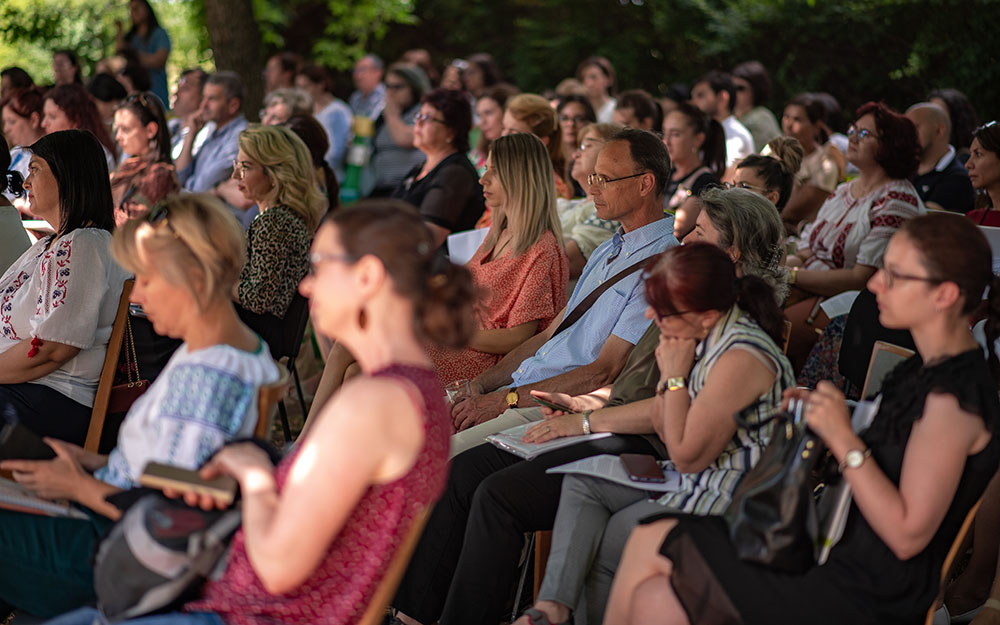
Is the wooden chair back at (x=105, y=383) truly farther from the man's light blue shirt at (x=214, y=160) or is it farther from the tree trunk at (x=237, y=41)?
the tree trunk at (x=237, y=41)

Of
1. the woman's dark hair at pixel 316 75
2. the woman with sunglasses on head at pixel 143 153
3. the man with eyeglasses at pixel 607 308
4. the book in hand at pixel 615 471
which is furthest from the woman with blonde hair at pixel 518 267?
the woman's dark hair at pixel 316 75

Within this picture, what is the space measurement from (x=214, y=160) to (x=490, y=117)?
1.92 meters

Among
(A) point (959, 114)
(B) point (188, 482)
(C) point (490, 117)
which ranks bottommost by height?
(A) point (959, 114)

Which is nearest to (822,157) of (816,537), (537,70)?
(816,537)

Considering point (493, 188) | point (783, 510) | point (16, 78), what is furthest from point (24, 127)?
point (783, 510)

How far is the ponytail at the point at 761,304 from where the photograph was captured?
262 centimetres

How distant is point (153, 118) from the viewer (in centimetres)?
535

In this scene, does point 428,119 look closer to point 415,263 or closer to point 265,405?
point 265,405

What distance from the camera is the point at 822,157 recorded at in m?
5.99

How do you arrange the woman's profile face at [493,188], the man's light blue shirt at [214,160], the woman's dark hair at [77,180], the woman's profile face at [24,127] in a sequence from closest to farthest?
the woman's dark hair at [77,180]
the woman's profile face at [493,188]
the woman's profile face at [24,127]
the man's light blue shirt at [214,160]

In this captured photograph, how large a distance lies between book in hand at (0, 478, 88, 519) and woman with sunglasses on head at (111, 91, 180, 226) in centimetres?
293

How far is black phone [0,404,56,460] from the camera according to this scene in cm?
225

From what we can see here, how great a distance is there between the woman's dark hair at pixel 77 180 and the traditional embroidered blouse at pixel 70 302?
7 cm

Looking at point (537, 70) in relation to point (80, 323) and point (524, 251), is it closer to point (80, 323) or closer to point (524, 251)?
point (524, 251)
